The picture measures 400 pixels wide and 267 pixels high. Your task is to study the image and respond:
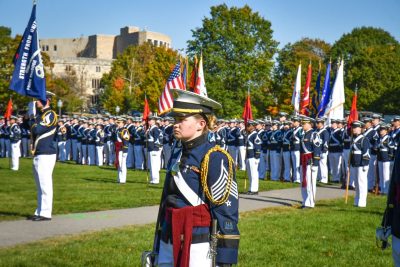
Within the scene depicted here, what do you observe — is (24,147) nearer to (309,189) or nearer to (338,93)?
(338,93)

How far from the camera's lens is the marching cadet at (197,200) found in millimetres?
4535

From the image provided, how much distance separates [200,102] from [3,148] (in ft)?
107

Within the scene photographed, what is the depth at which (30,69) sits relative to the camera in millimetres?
12664

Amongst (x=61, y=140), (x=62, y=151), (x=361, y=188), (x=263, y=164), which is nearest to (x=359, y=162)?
(x=361, y=188)

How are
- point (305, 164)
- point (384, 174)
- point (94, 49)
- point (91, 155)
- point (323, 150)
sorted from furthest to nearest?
point (94, 49) < point (91, 155) < point (323, 150) < point (384, 174) < point (305, 164)

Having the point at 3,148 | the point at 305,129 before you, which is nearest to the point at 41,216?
the point at 305,129

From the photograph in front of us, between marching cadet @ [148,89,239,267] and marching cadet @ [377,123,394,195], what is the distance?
1556cm

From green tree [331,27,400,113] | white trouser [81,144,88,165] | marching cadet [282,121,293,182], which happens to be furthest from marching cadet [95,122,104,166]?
green tree [331,27,400,113]

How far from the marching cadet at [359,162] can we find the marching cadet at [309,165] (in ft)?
4.54

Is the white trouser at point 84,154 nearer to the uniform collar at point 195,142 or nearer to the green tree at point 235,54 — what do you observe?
the green tree at point 235,54

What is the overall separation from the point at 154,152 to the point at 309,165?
7820 millimetres

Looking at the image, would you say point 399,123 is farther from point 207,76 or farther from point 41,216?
point 207,76

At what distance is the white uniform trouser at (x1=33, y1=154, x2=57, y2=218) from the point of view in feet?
37.7

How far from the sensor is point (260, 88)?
2349 inches
